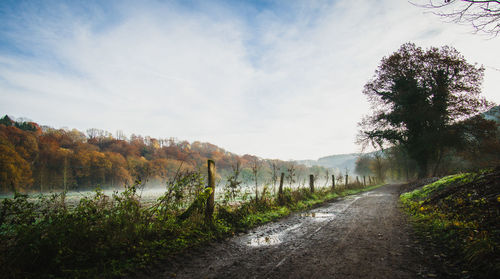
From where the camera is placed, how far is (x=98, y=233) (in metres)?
3.99

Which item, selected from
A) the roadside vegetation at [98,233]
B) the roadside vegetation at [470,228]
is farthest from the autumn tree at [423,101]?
the roadside vegetation at [98,233]

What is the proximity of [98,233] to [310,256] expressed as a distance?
13.3ft

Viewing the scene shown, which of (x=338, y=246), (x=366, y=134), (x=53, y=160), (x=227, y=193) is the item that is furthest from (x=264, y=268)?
(x=53, y=160)

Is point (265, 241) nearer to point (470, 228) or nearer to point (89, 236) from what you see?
point (89, 236)

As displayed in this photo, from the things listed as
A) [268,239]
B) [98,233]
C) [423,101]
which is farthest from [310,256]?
[423,101]

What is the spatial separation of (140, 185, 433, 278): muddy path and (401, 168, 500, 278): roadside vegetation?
512 millimetres

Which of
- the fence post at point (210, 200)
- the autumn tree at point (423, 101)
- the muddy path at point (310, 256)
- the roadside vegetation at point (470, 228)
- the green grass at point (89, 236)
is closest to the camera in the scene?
the roadside vegetation at point (470, 228)

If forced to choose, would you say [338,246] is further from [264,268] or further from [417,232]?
[417,232]

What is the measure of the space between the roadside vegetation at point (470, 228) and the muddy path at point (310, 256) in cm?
51

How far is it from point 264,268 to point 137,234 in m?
2.70

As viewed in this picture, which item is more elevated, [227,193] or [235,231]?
[227,193]

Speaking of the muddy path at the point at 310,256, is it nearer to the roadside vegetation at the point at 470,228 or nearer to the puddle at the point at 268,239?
the puddle at the point at 268,239

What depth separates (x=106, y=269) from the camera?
3.45 m

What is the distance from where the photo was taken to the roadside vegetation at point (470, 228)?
3.04 meters
